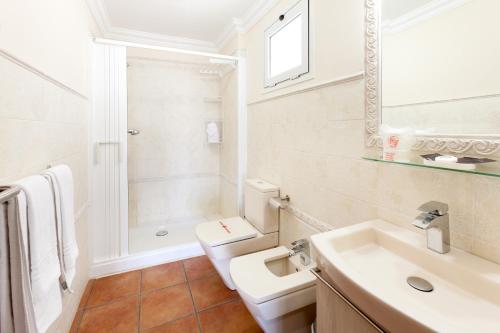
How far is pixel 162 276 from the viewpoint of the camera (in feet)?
6.64

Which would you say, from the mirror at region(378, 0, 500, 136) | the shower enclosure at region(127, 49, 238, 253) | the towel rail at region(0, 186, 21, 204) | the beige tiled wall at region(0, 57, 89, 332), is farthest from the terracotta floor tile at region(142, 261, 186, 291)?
the mirror at region(378, 0, 500, 136)

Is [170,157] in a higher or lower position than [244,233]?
higher

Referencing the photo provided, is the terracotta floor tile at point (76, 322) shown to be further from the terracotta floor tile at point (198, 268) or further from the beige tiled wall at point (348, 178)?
the beige tiled wall at point (348, 178)

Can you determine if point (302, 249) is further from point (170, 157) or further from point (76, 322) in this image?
point (170, 157)

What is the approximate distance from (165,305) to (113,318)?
1.08 ft

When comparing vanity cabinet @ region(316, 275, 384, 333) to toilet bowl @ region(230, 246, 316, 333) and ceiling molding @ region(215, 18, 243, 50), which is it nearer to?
toilet bowl @ region(230, 246, 316, 333)

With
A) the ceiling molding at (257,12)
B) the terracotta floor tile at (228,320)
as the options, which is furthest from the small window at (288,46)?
the terracotta floor tile at (228,320)

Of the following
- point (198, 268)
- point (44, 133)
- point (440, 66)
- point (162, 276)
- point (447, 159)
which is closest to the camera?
point (447, 159)

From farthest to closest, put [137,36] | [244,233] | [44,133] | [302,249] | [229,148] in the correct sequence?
[229,148], [137,36], [244,233], [302,249], [44,133]

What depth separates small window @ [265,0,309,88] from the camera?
1.49m

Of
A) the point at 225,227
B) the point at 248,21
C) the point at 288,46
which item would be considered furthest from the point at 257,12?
the point at 225,227

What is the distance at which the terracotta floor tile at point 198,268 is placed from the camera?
204 centimetres

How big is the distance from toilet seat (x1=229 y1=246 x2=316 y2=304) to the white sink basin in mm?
358

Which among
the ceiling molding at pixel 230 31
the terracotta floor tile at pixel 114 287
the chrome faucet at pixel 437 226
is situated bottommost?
the terracotta floor tile at pixel 114 287
